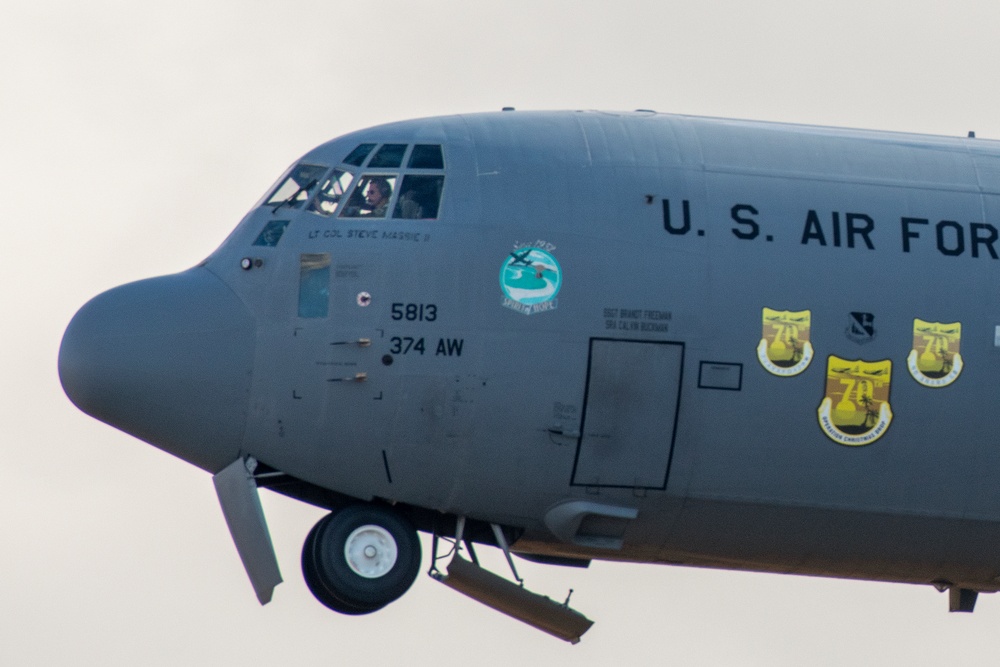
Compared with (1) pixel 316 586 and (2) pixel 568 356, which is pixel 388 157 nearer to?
(2) pixel 568 356

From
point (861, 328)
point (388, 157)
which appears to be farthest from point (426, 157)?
point (861, 328)

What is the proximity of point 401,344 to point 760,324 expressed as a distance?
3537 mm

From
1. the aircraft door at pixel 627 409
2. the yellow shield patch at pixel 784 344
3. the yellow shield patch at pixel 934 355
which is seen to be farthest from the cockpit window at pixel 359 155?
the yellow shield patch at pixel 934 355

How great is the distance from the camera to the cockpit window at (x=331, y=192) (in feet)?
88.2

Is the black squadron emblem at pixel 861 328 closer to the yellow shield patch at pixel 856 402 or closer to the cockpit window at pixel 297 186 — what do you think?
the yellow shield patch at pixel 856 402

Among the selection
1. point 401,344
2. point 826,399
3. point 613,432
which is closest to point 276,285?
point 401,344

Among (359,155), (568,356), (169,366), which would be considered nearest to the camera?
(169,366)

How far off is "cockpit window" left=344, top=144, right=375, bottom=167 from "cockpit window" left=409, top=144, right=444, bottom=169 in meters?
0.46

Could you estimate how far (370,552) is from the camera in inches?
1051

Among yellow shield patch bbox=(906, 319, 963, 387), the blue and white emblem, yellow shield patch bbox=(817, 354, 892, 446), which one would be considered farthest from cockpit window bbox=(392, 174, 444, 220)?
yellow shield patch bbox=(906, 319, 963, 387)

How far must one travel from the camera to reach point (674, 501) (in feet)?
88.0

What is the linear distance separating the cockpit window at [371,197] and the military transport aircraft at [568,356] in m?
0.02

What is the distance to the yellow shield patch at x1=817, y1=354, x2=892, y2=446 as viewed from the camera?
87.9 ft

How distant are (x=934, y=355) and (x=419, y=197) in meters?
5.34
